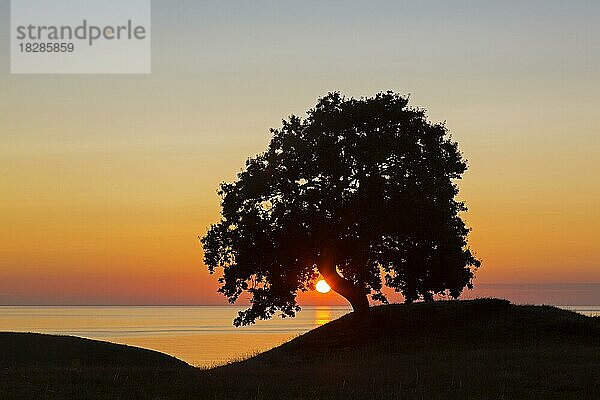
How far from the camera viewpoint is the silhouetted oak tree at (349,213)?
165 ft

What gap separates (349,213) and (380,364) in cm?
1327

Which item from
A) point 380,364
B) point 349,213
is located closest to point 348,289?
point 349,213

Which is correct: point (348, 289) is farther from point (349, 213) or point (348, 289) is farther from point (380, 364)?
point (380, 364)

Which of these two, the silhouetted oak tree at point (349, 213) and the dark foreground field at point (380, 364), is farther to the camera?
the silhouetted oak tree at point (349, 213)

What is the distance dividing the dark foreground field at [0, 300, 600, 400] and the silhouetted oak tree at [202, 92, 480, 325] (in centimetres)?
288

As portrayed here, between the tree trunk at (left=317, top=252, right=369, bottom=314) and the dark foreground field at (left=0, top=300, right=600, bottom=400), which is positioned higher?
the tree trunk at (left=317, top=252, right=369, bottom=314)

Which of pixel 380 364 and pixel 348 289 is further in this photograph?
pixel 348 289

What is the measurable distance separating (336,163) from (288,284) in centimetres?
844

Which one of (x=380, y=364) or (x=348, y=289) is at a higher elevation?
(x=348, y=289)

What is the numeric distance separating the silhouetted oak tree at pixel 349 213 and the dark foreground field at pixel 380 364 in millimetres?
2876

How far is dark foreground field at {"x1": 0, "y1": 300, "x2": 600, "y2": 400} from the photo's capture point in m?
28.7

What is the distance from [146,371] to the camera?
111ft

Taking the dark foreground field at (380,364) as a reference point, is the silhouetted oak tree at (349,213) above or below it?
above

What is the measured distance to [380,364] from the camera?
39281 mm
